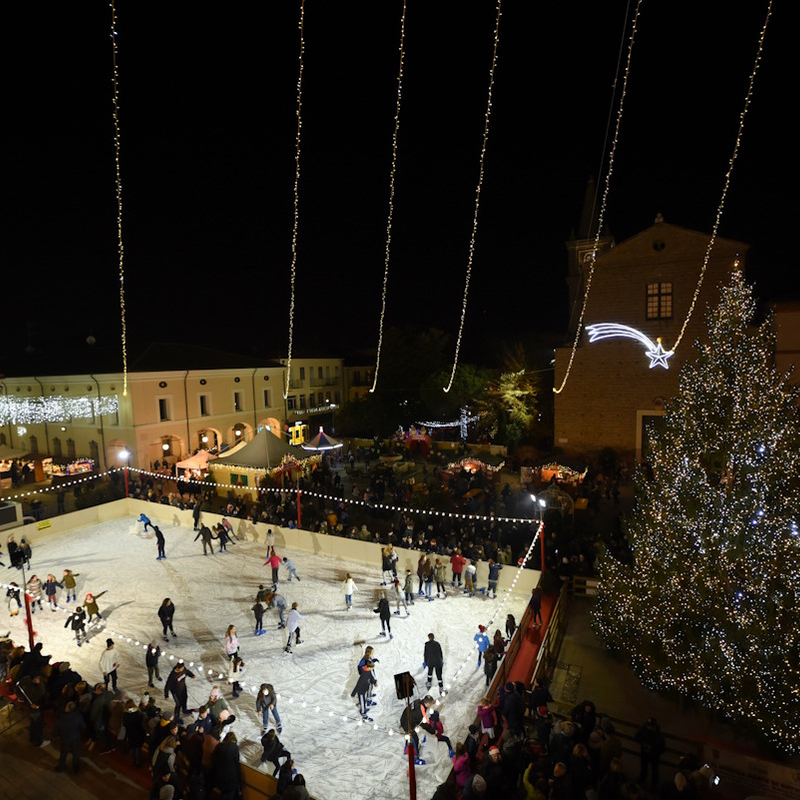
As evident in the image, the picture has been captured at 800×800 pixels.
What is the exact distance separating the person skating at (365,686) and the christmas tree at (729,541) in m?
4.57

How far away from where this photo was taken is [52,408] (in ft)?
96.5

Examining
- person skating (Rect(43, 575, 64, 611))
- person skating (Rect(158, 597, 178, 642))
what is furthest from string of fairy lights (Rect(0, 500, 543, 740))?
person skating (Rect(158, 597, 178, 642))

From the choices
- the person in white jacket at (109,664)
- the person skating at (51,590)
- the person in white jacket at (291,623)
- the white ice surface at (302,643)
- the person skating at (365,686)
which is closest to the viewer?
the white ice surface at (302,643)

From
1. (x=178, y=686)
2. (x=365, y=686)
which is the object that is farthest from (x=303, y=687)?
(x=178, y=686)

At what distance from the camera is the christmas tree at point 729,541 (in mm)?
7434

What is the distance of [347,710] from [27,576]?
11.4 metres

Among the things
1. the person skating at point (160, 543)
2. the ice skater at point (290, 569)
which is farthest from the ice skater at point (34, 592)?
the ice skater at point (290, 569)

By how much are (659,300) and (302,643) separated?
20301mm

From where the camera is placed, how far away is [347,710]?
9078 millimetres

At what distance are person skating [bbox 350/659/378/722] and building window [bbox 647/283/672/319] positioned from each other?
20288mm

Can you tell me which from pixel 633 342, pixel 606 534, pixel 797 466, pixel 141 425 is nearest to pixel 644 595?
pixel 797 466

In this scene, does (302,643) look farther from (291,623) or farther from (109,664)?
(109,664)

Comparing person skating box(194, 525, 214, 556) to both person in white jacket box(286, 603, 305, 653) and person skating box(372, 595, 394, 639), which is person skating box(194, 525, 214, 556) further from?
person skating box(372, 595, 394, 639)

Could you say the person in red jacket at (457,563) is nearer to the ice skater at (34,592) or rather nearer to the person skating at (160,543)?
the person skating at (160,543)
